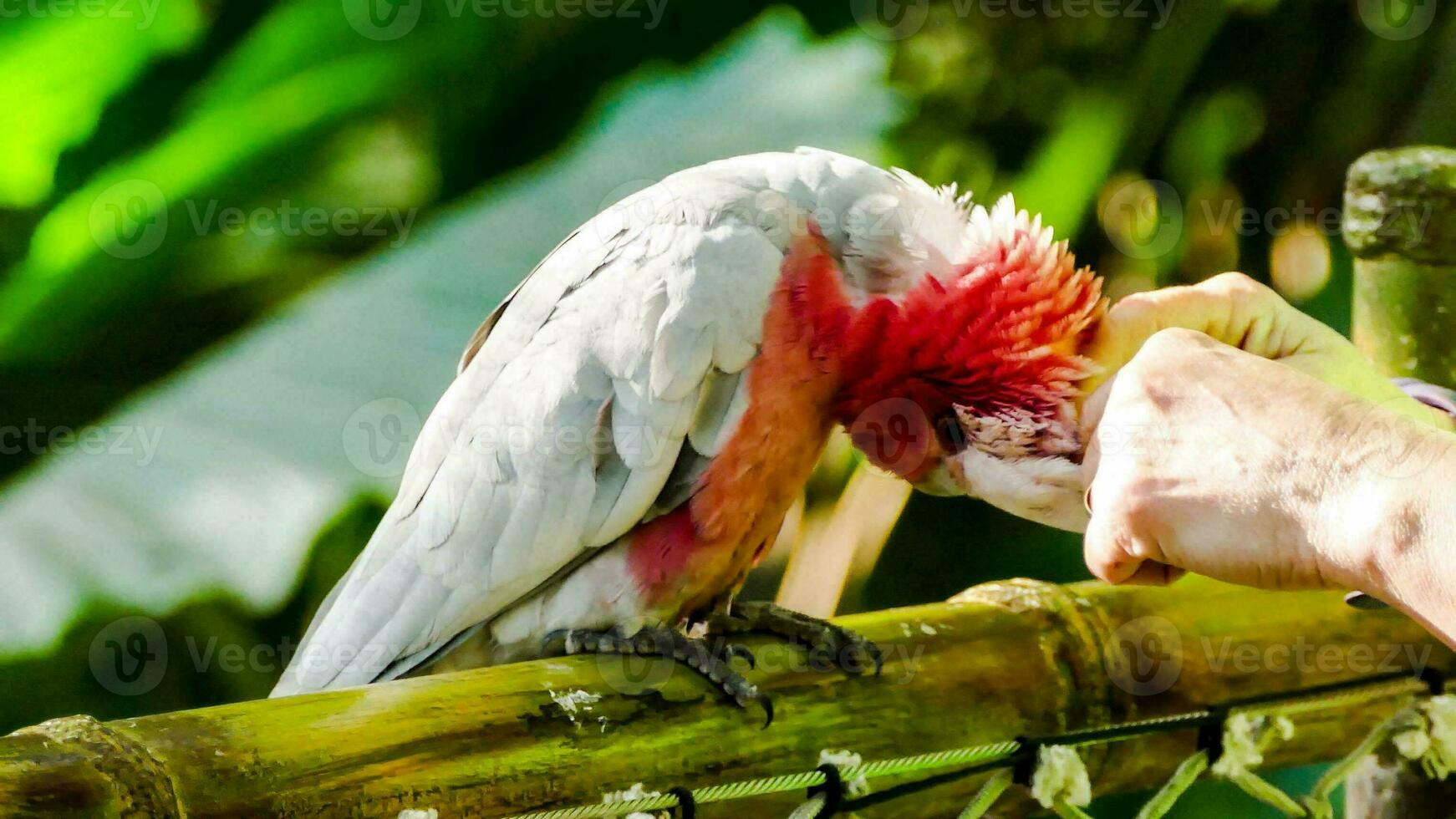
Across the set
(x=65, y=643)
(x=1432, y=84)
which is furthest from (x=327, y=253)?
(x=1432, y=84)

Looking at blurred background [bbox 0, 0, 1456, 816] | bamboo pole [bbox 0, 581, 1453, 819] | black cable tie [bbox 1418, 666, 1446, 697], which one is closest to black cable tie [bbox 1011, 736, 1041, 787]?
bamboo pole [bbox 0, 581, 1453, 819]

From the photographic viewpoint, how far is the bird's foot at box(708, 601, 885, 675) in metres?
0.87

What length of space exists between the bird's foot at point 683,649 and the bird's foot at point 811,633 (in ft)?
0.21

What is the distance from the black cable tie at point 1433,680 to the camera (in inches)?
44.1

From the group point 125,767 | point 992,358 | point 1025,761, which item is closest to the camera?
point 125,767

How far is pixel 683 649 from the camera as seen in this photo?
928 mm

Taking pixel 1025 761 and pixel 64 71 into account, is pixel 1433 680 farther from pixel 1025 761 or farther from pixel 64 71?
pixel 64 71

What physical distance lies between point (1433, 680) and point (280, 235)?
1.22 m

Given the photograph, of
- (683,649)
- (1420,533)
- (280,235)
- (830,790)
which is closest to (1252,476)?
(1420,533)

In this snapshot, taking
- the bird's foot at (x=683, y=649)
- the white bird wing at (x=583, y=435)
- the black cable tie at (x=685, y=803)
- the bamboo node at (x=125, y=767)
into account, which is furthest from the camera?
the white bird wing at (x=583, y=435)

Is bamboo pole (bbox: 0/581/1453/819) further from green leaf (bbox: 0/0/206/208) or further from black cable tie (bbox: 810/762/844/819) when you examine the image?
green leaf (bbox: 0/0/206/208)

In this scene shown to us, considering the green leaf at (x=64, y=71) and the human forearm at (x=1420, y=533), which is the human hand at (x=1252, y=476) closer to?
the human forearm at (x=1420, y=533)

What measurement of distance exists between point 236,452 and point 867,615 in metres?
0.69

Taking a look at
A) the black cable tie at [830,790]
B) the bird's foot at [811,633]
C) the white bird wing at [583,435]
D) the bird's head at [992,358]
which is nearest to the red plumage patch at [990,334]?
the bird's head at [992,358]
